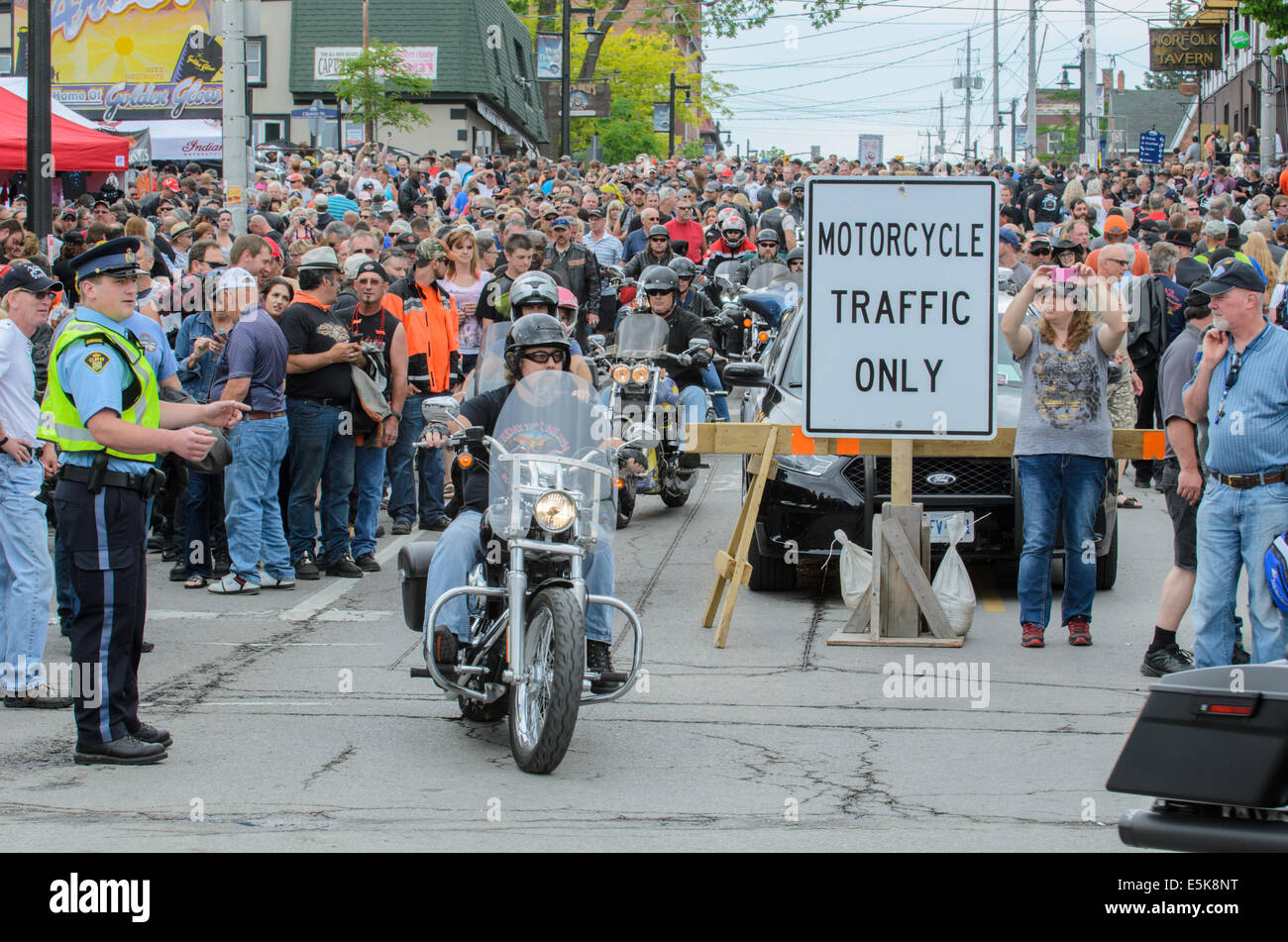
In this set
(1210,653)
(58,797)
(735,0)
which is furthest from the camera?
(735,0)

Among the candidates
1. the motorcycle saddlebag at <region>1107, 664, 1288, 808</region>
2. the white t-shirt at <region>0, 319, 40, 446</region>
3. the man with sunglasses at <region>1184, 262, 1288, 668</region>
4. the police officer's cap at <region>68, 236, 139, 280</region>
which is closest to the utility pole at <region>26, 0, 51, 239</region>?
the white t-shirt at <region>0, 319, 40, 446</region>

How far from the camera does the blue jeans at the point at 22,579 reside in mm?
7645

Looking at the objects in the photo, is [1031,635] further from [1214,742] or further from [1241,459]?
[1214,742]

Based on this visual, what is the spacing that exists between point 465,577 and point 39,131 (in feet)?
30.0

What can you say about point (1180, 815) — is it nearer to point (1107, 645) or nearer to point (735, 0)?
point (1107, 645)

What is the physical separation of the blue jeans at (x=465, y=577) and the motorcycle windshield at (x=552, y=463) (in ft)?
0.45

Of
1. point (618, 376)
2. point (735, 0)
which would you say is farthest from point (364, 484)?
point (735, 0)

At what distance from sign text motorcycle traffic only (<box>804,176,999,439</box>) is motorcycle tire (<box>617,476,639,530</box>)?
3.31 metres

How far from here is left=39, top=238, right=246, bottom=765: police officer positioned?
6.46 m

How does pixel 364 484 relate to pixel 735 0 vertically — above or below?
below

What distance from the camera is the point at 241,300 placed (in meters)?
10.6

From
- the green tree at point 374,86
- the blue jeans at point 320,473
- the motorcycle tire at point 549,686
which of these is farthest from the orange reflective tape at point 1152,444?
the green tree at point 374,86

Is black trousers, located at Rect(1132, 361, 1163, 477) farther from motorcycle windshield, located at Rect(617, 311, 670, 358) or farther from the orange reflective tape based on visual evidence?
the orange reflective tape

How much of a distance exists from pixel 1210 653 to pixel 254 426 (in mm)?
6071
